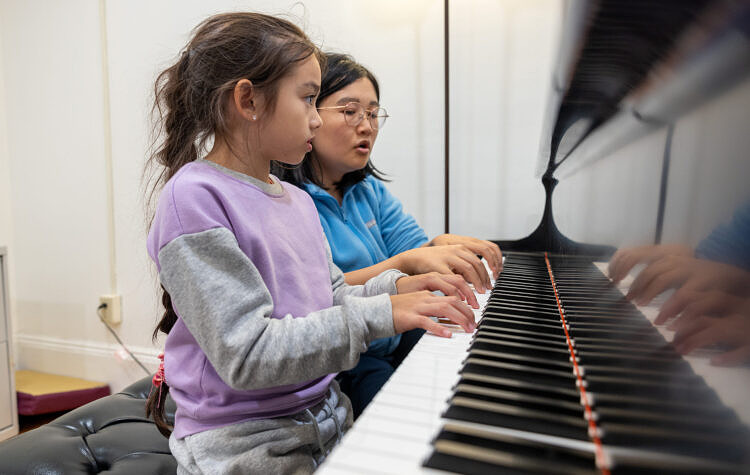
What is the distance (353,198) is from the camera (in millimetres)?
1281

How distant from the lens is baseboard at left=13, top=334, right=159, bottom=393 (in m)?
2.15

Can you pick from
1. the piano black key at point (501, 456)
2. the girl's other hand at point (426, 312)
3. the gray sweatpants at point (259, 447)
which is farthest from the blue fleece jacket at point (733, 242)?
the gray sweatpants at point (259, 447)

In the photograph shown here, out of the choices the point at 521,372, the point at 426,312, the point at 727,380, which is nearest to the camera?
the point at 727,380

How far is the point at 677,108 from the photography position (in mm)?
317

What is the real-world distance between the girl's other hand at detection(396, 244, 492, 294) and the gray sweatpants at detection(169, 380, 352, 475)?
0.35m

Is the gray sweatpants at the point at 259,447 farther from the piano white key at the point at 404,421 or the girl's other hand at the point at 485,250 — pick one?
the girl's other hand at the point at 485,250

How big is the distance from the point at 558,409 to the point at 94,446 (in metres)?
0.83

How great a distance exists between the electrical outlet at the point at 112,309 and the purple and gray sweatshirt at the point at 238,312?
63.8 inches

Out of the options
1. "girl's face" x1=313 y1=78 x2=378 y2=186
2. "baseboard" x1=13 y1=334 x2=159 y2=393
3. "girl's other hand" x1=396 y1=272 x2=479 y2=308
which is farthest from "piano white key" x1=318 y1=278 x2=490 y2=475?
"baseboard" x1=13 y1=334 x2=159 y2=393

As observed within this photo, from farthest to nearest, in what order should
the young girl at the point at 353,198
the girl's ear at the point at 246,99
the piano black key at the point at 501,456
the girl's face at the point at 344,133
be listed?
the girl's face at the point at 344,133, the young girl at the point at 353,198, the girl's ear at the point at 246,99, the piano black key at the point at 501,456

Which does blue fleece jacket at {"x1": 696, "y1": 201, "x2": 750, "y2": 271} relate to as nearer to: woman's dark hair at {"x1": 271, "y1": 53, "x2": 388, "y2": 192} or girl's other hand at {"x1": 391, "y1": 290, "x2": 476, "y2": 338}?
girl's other hand at {"x1": 391, "y1": 290, "x2": 476, "y2": 338}

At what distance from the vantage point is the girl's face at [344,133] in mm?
1155

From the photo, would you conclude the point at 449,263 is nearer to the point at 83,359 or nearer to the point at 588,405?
the point at 588,405

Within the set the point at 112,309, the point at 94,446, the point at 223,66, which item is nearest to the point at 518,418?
the point at 223,66
